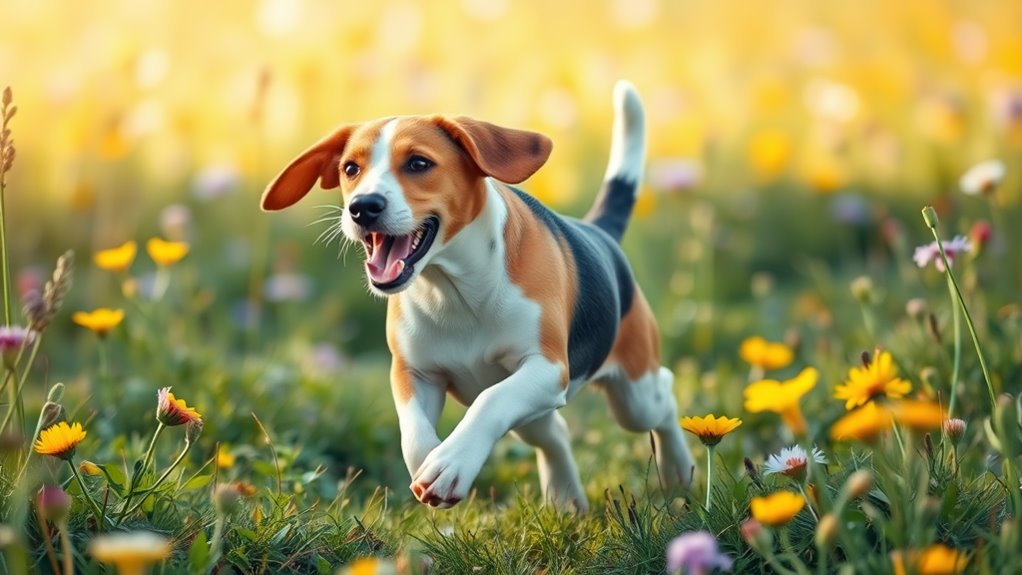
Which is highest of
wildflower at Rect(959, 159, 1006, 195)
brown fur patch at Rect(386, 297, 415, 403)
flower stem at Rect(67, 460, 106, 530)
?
wildflower at Rect(959, 159, 1006, 195)

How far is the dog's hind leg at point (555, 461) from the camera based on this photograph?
12.5 ft

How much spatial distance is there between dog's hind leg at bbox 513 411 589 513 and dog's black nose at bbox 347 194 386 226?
3.47ft

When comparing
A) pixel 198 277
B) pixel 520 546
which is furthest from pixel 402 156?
pixel 198 277

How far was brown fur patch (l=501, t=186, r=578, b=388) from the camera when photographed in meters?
3.24

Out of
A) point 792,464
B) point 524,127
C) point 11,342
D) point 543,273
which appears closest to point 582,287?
point 543,273

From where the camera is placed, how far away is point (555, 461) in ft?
12.8

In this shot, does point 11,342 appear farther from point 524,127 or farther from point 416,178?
point 524,127

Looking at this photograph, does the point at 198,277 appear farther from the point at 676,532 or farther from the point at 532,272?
the point at 676,532

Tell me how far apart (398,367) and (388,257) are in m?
0.36

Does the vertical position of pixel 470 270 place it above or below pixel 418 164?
below

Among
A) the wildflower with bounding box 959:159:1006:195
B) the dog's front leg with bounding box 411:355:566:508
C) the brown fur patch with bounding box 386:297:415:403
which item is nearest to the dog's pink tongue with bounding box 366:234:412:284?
the brown fur patch with bounding box 386:297:415:403

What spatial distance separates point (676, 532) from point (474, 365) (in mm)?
680

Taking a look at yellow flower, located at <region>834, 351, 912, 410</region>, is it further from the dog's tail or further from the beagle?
the dog's tail

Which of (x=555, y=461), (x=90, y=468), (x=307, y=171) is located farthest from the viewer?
(x=555, y=461)
